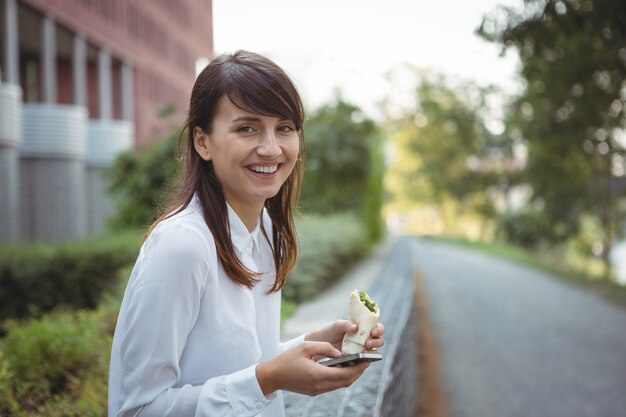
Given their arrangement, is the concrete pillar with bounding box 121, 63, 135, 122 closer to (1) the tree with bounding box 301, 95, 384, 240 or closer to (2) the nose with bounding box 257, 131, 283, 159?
(1) the tree with bounding box 301, 95, 384, 240

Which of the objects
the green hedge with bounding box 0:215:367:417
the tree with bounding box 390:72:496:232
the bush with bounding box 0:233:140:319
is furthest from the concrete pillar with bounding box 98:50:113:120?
the tree with bounding box 390:72:496:232

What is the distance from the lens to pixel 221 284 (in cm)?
170

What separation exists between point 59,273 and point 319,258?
3.71m

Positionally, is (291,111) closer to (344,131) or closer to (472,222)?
(344,131)

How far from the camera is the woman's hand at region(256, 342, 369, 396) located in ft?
5.19

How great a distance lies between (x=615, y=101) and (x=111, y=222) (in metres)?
11.6

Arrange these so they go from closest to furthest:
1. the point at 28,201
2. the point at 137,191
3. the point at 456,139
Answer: the point at 137,191 → the point at 28,201 → the point at 456,139

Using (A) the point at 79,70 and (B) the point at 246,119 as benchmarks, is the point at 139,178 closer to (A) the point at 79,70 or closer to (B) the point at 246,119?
(A) the point at 79,70

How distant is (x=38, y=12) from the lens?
15562mm

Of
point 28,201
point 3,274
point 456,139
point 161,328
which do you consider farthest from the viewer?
point 456,139

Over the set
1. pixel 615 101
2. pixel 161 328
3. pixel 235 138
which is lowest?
pixel 161 328

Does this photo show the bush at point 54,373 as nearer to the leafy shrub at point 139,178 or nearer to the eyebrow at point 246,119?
the eyebrow at point 246,119

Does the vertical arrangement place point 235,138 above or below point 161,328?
above

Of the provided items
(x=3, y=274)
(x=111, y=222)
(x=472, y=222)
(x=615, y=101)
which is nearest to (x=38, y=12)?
(x=111, y=222)
